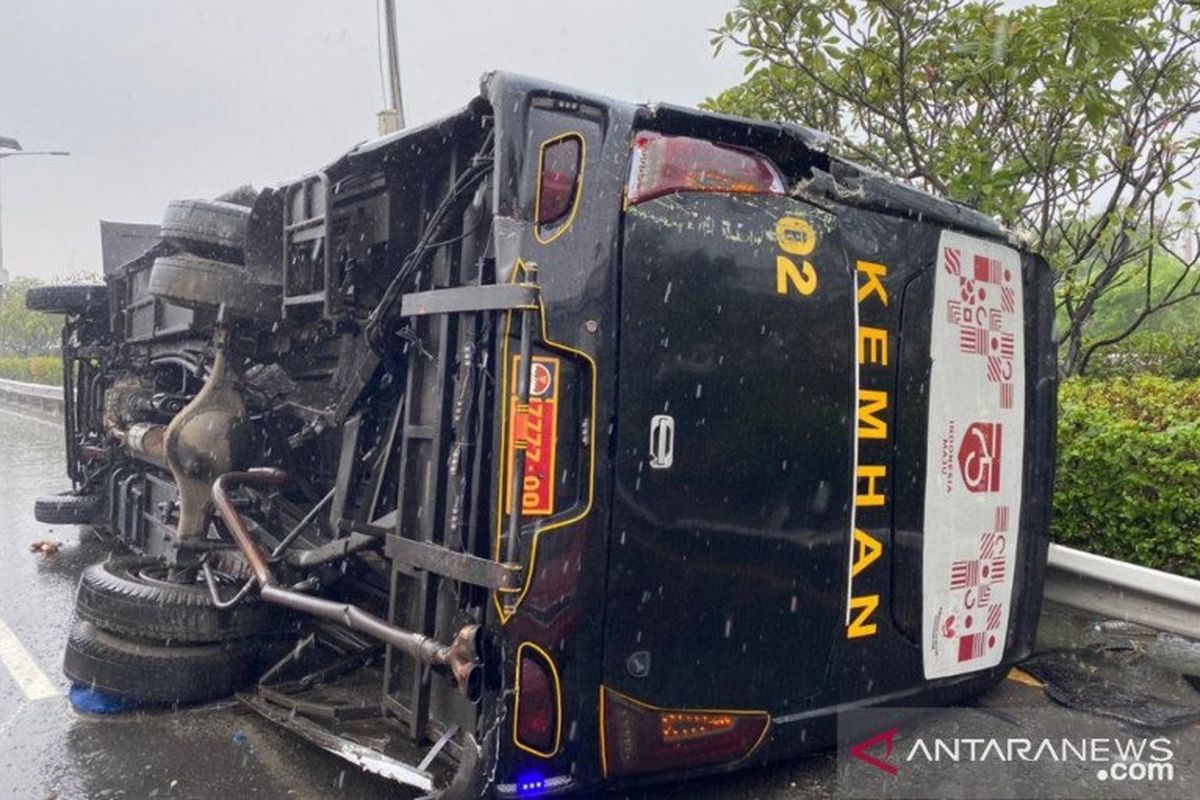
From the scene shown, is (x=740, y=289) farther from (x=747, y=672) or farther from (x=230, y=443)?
(x=230, y=443)

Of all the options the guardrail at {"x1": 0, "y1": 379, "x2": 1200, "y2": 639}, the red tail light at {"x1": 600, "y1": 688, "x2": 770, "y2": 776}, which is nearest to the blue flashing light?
the red tail light at {"x1": 600, "y1": 688, "x2": 770, "y2": 776}

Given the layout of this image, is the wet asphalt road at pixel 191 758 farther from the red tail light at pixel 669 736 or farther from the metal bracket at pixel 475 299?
the metal bracket at pixel 475 299

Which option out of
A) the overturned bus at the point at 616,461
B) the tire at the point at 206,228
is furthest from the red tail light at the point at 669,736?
the tire at the point at 206,228

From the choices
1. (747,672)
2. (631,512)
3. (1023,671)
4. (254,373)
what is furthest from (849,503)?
(254,373)

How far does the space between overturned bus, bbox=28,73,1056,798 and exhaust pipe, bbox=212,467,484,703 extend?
0.05 ft

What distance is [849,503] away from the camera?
9.29ft

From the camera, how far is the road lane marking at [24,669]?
4.09 meters

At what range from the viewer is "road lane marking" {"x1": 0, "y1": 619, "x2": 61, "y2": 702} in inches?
161

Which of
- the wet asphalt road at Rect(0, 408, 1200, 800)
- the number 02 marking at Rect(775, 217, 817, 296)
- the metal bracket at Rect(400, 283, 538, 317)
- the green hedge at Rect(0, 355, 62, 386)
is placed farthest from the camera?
the green hedge at Rect(0, 355, 62, 386)

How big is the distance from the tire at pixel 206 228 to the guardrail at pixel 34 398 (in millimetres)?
18091

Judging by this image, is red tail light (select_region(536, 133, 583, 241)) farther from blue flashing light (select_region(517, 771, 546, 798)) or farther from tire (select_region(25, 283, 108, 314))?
tire (select_region(25, 283, 108, 314))

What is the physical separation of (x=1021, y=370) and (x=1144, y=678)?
158 centimetres

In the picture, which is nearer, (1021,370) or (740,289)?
(740,289)

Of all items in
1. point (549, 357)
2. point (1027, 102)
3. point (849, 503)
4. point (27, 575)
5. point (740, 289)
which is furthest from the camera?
point (1027, 102)
